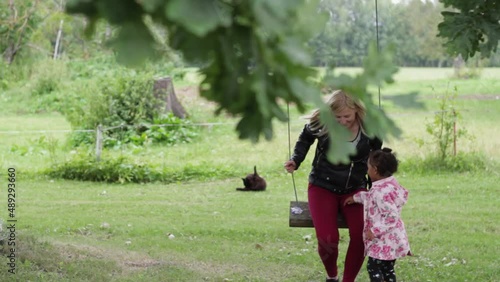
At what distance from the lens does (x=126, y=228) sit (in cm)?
821

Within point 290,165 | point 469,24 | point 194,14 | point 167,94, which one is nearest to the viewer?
point 194,14

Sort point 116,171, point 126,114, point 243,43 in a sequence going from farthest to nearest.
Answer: point 126,114 < point 116,171 < point 243,43

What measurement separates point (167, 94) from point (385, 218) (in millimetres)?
10603

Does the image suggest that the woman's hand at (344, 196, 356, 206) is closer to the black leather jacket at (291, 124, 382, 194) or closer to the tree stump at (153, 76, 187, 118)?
the black leather jacket at (291, 124, 382, 194)

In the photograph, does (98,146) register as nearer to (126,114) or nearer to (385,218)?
(126,114)

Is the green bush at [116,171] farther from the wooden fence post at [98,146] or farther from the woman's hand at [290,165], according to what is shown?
the woman's hand at [290,165]

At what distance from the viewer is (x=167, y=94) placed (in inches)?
599

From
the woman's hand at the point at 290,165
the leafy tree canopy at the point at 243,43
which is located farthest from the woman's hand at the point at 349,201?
the leafy tree canopy at the point at 243,43

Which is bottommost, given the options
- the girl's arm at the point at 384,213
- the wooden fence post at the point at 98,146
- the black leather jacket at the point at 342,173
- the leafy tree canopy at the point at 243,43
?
the wooden fence post at the point at 98,146

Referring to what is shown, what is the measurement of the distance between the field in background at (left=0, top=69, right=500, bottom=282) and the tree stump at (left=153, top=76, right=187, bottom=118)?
1291 millimetres

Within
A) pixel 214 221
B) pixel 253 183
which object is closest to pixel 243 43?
pixel 214 221

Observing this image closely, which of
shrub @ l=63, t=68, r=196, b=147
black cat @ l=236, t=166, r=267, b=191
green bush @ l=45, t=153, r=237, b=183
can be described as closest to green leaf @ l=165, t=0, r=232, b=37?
black cat @ l=236, t=166, r=267, b=191

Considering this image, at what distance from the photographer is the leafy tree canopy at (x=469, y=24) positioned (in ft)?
14.6

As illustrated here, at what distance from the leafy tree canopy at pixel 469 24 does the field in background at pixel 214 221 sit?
1.67 ft
